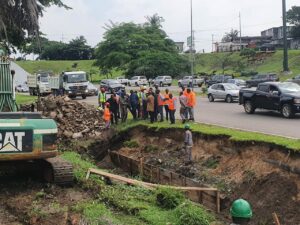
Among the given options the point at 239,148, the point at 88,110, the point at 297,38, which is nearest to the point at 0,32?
the point at 88,110

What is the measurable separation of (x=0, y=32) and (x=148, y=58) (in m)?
52.7

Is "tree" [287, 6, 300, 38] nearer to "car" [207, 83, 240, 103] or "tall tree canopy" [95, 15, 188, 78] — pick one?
"tall tree canopy" [95, 15, 188, 78]

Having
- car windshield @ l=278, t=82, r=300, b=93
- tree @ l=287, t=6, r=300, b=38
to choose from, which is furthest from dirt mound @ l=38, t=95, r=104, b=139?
tree @ l=287, t=6, r=300, b=38

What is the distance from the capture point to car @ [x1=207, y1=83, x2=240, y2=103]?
116 ft

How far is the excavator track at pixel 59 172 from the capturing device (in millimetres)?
12234

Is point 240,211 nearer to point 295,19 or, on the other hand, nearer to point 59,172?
point 59,172

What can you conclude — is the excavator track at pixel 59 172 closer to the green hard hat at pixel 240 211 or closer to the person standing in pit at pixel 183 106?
the green hard hat at pixel 240 211

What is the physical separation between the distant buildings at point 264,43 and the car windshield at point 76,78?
55733 millimetres

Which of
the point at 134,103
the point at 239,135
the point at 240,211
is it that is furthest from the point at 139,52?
the point at 240,211

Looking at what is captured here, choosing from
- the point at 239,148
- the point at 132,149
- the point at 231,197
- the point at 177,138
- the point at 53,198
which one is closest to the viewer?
the point at 53,198

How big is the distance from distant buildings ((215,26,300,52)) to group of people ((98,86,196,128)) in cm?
7275

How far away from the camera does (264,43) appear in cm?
11012

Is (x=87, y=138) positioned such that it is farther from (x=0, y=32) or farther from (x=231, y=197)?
(x=231, y=197)

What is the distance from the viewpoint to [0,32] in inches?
971
